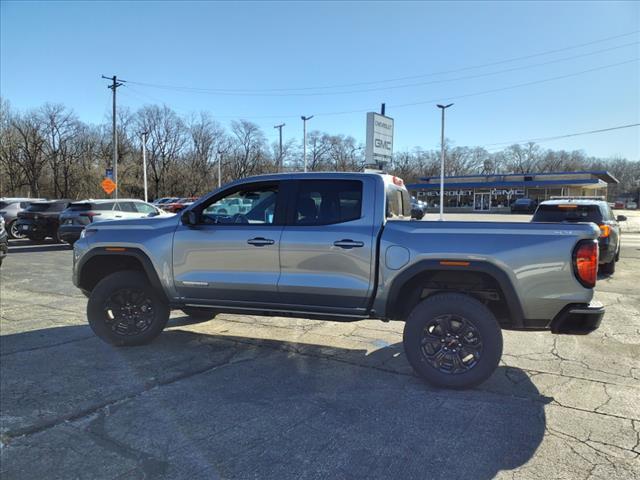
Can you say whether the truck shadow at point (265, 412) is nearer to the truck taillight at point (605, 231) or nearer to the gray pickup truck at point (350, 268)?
the gray pickup truck at point (350, 268)

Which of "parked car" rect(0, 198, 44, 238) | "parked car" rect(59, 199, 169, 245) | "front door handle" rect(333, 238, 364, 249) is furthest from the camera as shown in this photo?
"parked car" rect(0, 198, 44, 238)

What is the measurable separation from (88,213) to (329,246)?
42.6 ft

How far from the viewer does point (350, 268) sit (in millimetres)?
4422

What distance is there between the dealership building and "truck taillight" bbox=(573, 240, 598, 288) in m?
Result: 56.4

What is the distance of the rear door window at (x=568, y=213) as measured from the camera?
992 cm

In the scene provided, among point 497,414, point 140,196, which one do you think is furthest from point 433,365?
point 140,196

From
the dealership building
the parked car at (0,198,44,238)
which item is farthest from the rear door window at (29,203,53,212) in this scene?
the dealership building

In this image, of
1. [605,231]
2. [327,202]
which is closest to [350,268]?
[327,202]

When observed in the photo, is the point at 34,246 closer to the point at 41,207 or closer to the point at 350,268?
the point at 41,207

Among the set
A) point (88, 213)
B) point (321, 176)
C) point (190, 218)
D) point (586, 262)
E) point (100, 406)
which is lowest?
point (100, 406)

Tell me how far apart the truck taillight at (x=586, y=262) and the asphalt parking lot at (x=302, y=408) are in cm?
100

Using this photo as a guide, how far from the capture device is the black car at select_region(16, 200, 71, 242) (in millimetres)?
16906

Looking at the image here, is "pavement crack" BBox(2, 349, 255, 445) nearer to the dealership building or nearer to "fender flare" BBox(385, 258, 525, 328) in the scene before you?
"fender flare" BBox(385, 258, 525, 328)

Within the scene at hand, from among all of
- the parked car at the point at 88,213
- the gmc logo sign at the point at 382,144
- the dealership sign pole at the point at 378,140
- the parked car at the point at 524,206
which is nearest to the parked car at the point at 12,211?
the parked car at the point at 88,213
